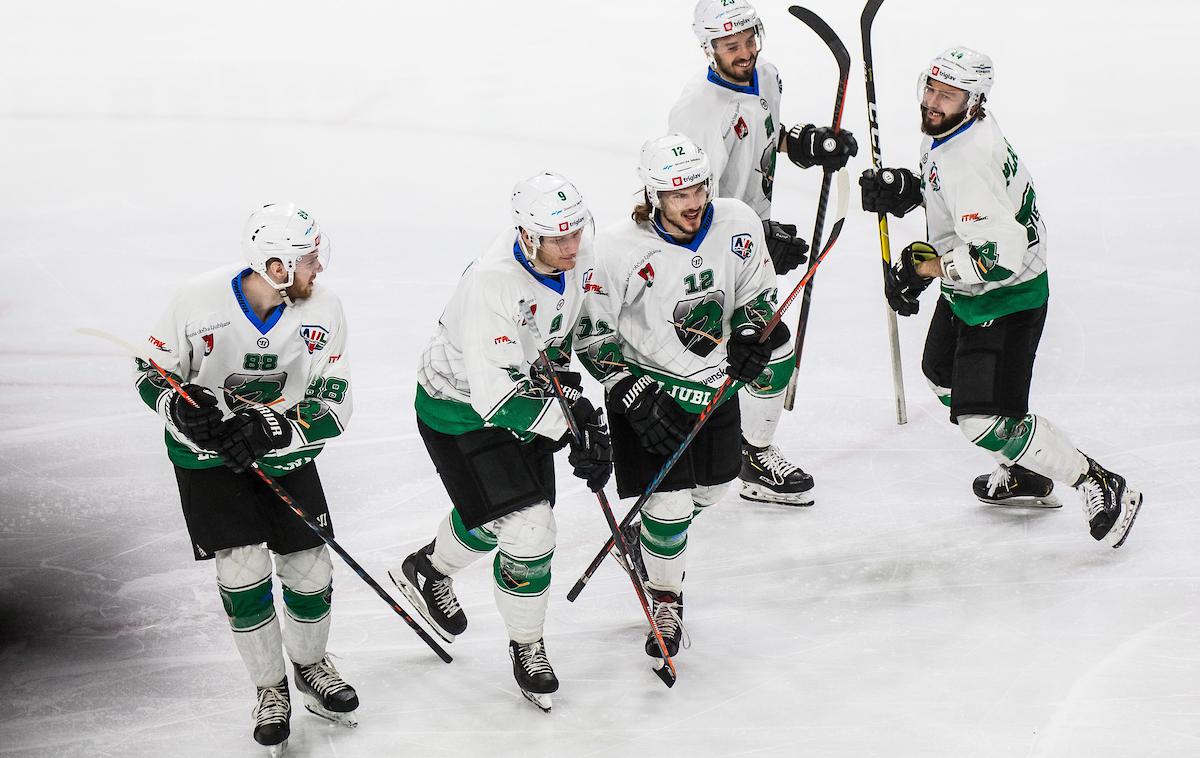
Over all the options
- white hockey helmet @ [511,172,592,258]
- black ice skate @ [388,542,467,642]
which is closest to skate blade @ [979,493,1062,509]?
black ice skate @ [388,542,467,642]

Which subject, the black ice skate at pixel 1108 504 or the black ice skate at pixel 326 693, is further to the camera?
the black ice skate at pixel 1108 504

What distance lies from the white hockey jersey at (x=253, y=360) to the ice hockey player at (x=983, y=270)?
1.62 meters

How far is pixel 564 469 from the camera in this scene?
425cm

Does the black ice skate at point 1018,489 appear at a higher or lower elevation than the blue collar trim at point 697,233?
lower

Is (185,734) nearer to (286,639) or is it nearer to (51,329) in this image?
(286,639)

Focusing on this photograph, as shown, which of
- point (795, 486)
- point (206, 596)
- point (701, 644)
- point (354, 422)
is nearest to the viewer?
point (701, 644)

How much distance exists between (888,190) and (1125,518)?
3.61ft

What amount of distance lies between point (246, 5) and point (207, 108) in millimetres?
1383

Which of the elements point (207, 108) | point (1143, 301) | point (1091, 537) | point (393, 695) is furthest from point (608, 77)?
point (393, 695)

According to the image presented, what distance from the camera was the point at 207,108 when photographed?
7.32 m

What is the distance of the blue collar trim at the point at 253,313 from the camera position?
286 centimetres

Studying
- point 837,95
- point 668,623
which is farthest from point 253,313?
point 837,95

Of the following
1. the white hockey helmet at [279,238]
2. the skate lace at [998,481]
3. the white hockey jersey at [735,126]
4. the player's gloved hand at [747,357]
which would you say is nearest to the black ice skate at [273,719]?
the white hockey helmet at [279,238]

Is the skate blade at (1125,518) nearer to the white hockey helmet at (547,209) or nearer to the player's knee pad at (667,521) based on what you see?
the player's knee pad at (667,521)
